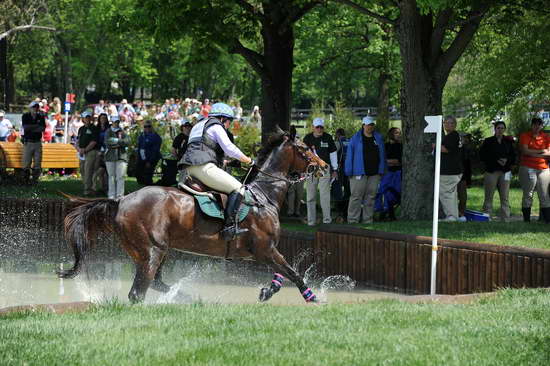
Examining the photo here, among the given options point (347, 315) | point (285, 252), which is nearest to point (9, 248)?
point (285, 252)

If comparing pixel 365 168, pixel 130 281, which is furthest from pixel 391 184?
pixel 130 281

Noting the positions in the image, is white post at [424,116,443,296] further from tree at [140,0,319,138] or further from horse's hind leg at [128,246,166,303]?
tree at [140,0,319,138]

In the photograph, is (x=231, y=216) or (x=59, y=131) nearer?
(x=231, y=216)

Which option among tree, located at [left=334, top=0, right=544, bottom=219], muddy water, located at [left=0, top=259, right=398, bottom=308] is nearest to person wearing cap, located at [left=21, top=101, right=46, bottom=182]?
muddy water, located at [left=0, top=259, right=398, bottom=308]

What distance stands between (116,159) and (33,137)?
3211mm

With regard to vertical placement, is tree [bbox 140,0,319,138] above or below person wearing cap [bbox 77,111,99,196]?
above

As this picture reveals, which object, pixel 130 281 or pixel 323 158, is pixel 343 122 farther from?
pixel 130 281

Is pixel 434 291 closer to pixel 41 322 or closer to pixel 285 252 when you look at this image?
pixel 285 252

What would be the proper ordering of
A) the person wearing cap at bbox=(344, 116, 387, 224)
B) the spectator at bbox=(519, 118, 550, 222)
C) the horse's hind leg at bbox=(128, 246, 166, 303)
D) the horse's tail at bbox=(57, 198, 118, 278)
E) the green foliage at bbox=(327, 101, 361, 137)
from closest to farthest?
the horse's hind leg at bbox=(128, 246, 166, 303) → the horse's tail at bbox=(57, 198, 118, 278) → the spectator at bbox=(519, 118, 550, 222) → the person wearing cap at bbox=(344, 116, 387, 224) → the green foliage at bbox=(327, 101, 361, 137)

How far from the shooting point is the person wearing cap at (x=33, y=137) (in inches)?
957

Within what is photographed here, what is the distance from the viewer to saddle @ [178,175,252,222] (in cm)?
1098

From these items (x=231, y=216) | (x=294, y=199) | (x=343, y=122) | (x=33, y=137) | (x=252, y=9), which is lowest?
(x=294, y=199)

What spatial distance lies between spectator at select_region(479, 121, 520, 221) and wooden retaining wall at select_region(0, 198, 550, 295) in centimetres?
519

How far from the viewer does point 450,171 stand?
17250 mm
